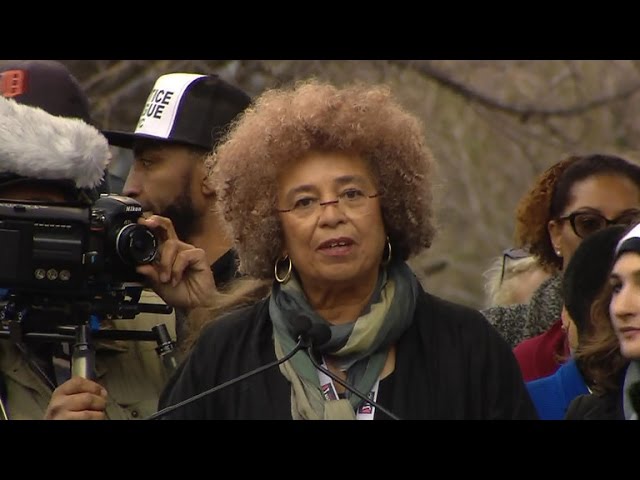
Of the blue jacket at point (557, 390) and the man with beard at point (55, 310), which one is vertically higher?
the man with beard at point (55, 310)

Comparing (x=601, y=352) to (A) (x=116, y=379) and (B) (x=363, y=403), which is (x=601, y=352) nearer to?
(B) (x=363, y=403)

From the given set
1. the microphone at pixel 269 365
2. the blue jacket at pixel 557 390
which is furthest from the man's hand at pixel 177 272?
the blue jacket at pixel 557 390

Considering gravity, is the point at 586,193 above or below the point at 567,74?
below

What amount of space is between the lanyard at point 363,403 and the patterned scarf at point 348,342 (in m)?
0.01

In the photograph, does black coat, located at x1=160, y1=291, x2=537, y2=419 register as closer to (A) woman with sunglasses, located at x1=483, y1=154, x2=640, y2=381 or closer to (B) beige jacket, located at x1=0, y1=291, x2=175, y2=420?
(B) beige jacket, located at x1=0, y1=291, x2=175, y2=420

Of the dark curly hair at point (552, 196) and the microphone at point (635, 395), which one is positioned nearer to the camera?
the microphone at point (635, 395)

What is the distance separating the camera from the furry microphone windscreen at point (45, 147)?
5125 mm

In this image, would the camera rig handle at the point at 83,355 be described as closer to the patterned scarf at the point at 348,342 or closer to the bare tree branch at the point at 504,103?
the patterned scarf at the point at 348,342

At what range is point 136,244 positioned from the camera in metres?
5.16

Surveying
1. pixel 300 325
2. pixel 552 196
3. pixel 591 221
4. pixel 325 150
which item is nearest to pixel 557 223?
pixel 552 196
